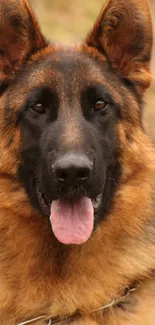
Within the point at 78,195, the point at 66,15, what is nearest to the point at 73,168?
the point at 78,195

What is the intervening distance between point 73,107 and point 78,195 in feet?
1.86

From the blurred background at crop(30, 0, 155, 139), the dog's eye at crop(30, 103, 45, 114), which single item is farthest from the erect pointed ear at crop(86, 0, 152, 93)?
the blurred background at crop(30, 0, 155, 139)

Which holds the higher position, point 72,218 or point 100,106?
point 100,106

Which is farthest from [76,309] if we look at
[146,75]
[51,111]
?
[146,75]

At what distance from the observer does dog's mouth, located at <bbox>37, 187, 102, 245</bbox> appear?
13.9 feet

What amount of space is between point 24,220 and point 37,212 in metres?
0.12

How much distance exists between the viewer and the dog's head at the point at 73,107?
4215mm

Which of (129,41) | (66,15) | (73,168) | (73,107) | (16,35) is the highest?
(16,35)

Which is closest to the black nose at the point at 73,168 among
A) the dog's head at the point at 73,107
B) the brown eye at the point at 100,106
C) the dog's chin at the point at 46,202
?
the dog's head at the point at 73,107

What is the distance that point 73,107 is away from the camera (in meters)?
4.39

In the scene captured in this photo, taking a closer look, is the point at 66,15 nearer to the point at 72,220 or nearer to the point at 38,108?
the point at 38,108

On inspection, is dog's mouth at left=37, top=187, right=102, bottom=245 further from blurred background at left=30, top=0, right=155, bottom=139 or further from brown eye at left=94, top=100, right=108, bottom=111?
blurred background at left=30, top=0, right=155, bottom=139

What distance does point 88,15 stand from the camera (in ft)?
34.4

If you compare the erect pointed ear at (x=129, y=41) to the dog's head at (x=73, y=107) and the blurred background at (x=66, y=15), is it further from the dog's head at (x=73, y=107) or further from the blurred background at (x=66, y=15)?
the blurred background at (x=66, y=15)
